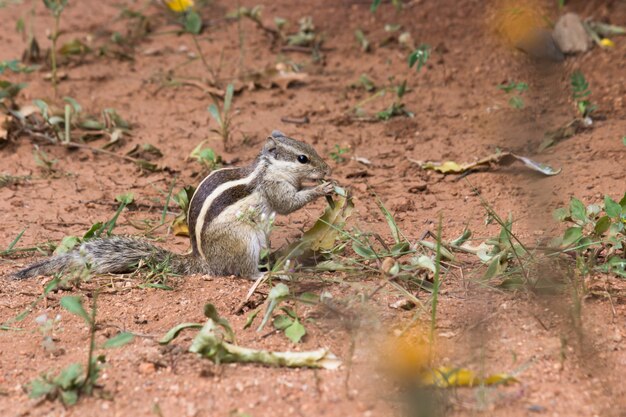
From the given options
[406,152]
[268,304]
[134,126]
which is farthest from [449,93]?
[268,304]

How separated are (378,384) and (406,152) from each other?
3.51m

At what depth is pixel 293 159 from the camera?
516cm

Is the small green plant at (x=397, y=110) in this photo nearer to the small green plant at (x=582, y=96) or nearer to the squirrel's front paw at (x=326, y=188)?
the small green plant at (x=582, y=96)

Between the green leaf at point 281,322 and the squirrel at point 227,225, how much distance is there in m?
0.75

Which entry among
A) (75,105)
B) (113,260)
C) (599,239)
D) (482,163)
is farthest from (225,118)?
(599,239)

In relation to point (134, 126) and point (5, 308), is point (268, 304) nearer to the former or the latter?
point (5, 308)

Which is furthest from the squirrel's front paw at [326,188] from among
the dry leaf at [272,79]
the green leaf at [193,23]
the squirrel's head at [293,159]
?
the green leaf at [193,23]

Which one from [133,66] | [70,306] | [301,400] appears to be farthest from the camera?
[133,66]

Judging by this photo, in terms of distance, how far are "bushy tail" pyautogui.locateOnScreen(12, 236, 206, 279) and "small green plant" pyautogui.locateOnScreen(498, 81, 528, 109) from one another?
9.89 feet

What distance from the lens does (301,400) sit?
10.4 ft

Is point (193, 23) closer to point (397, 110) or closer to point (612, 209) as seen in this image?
point (397, 110)

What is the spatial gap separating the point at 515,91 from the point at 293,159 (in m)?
2.65

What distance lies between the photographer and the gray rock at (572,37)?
7367mm

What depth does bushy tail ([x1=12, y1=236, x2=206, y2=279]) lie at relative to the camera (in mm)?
4590
